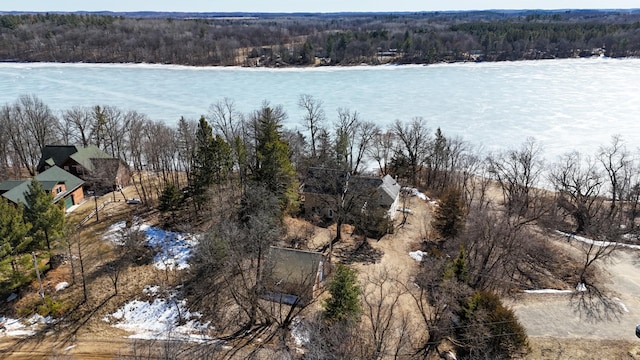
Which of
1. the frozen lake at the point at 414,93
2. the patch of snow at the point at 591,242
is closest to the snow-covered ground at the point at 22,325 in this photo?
the patch of snow at the point at 591,242

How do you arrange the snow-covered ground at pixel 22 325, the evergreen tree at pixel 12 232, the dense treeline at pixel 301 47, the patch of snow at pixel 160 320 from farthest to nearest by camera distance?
the dense treeline at pixel 301 47, the evergreen tree at pixel 12 232, the patch of snow at pixel 160 320, the snow-covered ground at pixel 22 325

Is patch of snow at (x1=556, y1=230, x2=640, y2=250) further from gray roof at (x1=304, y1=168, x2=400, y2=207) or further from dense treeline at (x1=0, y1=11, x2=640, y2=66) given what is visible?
dense treeline at (x1=0, y1=11, x2=640, y2=66)

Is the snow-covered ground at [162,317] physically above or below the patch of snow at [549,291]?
above

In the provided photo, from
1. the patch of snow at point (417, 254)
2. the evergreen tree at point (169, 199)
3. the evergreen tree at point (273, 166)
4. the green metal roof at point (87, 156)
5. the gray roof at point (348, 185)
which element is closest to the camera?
the evergreen tree at point (169, 199)

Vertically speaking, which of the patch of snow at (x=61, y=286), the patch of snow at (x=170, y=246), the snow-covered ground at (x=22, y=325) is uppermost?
the patch of snow at (x=170, y=246)

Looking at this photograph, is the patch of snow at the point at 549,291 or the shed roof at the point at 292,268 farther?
the patch of snow at the point at 549,291

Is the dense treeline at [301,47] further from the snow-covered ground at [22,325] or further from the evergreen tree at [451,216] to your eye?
the snow-covered ground at [22,325]
